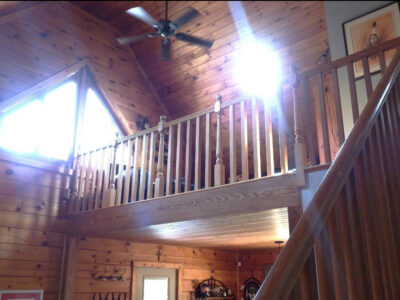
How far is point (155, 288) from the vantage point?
566 cm

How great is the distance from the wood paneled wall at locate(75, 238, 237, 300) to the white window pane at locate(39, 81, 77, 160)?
4.39 feet

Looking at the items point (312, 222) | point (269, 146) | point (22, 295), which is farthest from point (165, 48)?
point (312, 222)

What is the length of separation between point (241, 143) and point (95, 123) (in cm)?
365

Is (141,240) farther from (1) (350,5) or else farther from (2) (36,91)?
(1) (350,5)

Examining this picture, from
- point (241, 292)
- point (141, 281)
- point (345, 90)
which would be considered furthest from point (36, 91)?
point (241, 292)

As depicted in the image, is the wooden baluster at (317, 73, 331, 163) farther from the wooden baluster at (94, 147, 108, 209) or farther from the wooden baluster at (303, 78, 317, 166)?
the wooden baluster at (94, 147, 108, 209)

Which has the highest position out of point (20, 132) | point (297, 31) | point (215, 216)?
point (297, 31)

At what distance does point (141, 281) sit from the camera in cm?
553

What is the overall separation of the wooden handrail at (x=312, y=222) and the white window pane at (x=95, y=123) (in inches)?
196

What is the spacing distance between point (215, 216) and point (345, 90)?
1965 mm

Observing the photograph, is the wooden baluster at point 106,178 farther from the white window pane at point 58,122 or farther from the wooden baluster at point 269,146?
the wooden baluster at point 269,146

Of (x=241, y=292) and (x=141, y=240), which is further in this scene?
(x=241, y=292)

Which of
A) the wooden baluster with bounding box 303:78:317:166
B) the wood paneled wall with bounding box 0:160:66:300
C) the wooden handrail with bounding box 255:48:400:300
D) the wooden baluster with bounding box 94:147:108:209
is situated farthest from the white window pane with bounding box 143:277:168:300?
the wooden handrail with bounding box 255:48:400:300

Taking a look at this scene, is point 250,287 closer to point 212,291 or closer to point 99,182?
point 212,291
